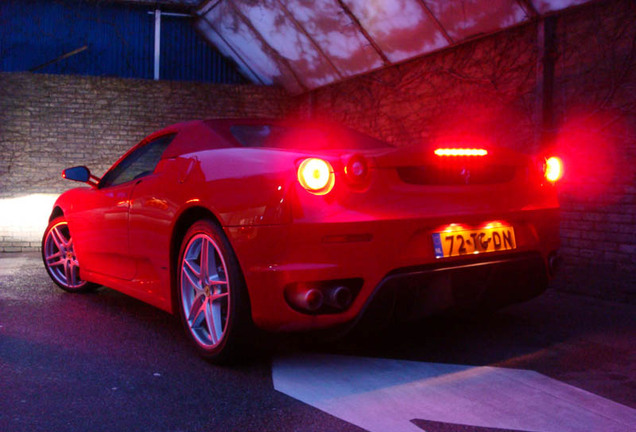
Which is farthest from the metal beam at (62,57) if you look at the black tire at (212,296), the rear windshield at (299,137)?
the black tire at (212,296)

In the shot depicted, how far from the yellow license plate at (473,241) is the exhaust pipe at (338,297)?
18.6 inches

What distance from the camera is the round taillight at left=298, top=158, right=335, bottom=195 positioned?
8.94 ft

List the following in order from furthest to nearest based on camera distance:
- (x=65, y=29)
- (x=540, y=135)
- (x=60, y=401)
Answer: (x=65, y=29) → (x=540, y=135) → (x=60, y=401)

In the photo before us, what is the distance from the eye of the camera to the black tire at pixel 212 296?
288 centimetres

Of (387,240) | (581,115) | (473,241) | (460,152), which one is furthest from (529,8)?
(387,240)

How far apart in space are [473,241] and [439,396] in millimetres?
774

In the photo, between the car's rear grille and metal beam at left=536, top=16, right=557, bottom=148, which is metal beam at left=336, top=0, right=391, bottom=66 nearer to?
metal beam at left=536, top=16, right=557, bottom=148

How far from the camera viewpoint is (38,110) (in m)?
9.86

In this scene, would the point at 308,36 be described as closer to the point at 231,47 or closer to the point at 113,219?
the point at 231,47

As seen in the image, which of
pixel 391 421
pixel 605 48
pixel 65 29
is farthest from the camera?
pixel 65 29

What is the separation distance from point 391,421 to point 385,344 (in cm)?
110

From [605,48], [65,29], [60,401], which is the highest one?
[65,29]

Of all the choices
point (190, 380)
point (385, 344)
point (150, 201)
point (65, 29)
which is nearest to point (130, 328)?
point (150, 201)

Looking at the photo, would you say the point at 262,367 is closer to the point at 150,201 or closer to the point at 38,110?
the point at 150,201
